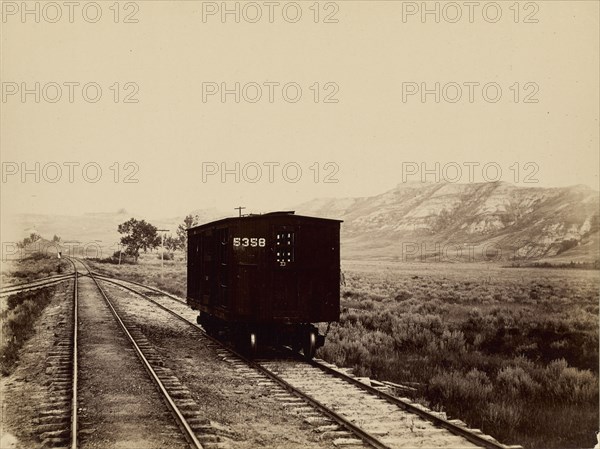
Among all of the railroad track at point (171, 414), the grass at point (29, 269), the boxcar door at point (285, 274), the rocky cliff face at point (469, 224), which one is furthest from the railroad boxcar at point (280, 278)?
the grass at point (29, 269)

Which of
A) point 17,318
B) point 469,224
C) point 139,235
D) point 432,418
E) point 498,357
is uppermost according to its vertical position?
point 469,224

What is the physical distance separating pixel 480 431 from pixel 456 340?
818cm

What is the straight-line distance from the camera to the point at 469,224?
96.4 m

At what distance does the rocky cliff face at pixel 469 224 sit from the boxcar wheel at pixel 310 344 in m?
6.87

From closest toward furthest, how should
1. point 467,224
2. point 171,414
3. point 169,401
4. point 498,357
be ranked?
point 171,414 → point 169,401 → point 498,357 → point 467,224

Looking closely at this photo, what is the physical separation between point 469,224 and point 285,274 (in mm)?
87896

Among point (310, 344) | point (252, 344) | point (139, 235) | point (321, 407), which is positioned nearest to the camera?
point (321, 407)

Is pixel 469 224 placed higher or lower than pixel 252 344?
higher

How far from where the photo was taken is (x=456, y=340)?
16125 mm

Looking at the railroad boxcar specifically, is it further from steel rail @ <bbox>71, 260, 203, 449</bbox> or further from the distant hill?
the distant hill

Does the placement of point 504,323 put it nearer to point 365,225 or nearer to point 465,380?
point 465,380

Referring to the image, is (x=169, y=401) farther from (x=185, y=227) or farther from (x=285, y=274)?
(x=185, y=227)

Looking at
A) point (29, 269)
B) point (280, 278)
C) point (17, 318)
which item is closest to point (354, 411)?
point (280, 278)

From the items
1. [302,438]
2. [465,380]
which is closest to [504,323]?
[465,380]
